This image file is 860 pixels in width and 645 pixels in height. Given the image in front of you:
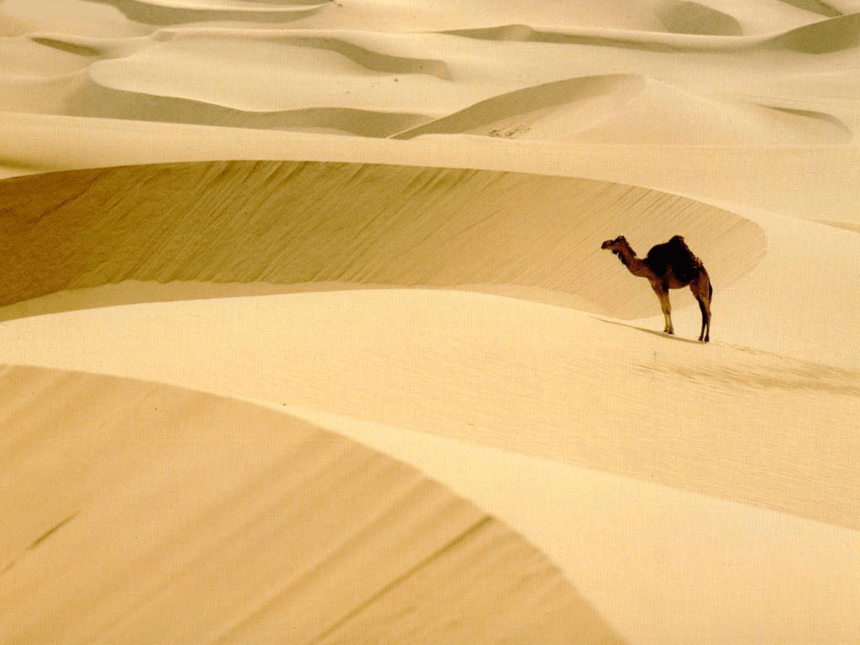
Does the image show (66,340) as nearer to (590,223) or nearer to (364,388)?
(364,388)

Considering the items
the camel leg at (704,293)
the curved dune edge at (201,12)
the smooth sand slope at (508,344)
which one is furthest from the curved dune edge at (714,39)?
the camel leg at (704,293)

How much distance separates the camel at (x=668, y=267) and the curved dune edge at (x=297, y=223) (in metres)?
5.93

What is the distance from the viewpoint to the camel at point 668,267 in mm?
12531

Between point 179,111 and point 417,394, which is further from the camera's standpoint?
point 179,111

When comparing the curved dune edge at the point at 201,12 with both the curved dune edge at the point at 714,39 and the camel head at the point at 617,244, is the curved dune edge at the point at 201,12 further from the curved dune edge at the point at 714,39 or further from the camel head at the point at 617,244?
the camel head at the point at 617,244

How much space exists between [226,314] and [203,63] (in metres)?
37.9

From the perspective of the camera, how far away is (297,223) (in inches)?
787

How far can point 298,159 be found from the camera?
20.7m

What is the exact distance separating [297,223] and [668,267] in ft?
28.8

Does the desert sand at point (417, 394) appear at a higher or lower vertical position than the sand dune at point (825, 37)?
higher

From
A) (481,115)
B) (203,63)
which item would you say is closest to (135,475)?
(481,115)

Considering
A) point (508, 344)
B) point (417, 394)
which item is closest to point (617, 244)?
point (508, 344)

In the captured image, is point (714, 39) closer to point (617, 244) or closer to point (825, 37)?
point (825, 37)

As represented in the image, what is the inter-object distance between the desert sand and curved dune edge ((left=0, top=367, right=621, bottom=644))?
0.06ft
